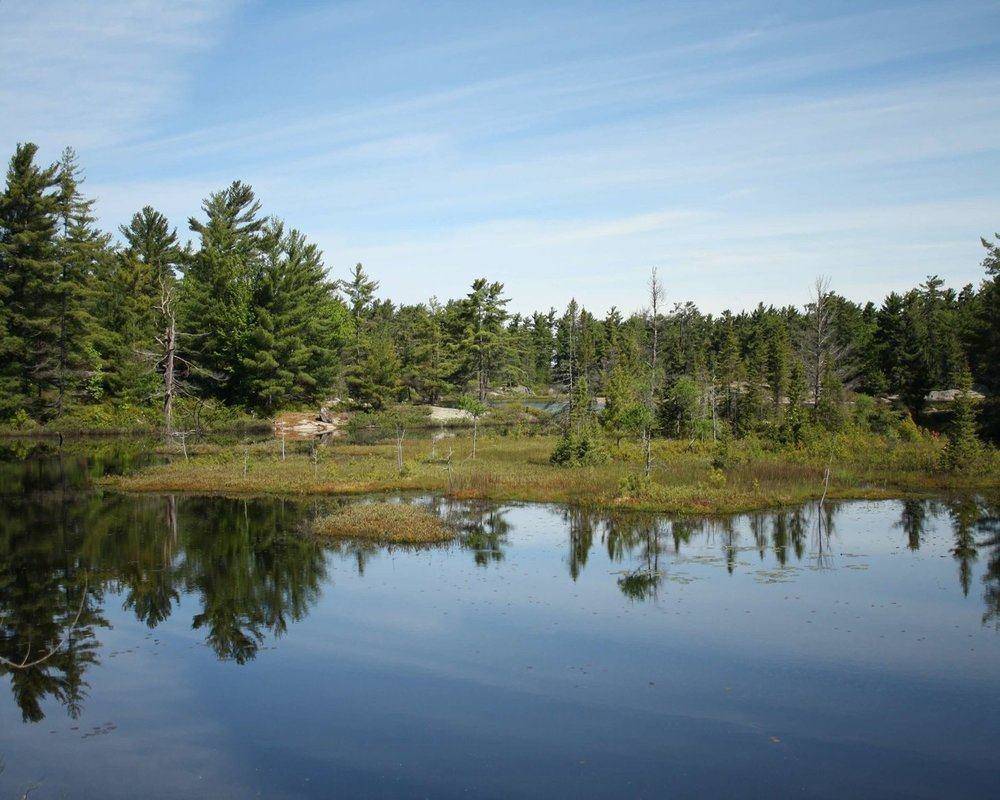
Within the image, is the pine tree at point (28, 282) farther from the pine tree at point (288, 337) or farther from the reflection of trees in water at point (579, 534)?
the reflection of trees in water at point (579, 534)

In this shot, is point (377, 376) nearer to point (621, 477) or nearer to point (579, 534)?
point (621, 477)

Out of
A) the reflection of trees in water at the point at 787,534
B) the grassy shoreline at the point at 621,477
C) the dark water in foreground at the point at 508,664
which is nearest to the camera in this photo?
the dark water in foreground at the point at 508,664

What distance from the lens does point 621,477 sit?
37031 mm

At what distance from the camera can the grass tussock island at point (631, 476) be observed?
1335 inches

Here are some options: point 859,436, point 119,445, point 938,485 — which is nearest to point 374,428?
point 119,445

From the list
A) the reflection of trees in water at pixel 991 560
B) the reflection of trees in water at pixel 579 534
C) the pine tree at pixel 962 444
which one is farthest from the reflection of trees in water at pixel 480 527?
the pine tree at pixel 962 444

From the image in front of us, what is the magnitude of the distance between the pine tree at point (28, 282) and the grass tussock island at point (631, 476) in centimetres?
2574

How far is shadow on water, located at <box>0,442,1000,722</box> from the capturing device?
19.4 m

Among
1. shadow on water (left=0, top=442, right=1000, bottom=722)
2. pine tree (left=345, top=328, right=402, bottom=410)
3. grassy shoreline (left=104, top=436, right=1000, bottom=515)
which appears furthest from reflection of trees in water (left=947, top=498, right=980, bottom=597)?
pine tree (left=345, top=328, right=402, bottom=410)

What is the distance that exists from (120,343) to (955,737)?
7235 cm

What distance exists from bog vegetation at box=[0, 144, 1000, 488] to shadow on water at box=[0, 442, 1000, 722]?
843 centimetres

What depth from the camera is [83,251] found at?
223 ft

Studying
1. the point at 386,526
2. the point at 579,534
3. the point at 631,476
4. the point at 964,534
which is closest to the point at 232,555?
the point at 386,526

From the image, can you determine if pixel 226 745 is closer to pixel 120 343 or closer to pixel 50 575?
pixel 50 575
